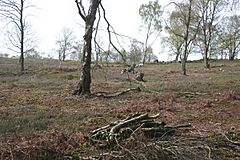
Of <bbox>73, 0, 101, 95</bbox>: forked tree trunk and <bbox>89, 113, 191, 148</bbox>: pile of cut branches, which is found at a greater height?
<bbox>73, 0, 101, 95</bbox>: forked tree trunk

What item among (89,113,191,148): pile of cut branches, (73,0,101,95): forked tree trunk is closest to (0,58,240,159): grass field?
(89,113,191,148): pile of cut branches

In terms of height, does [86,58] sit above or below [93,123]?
above

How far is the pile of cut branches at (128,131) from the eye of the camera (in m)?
7.12

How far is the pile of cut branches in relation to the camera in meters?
7.12

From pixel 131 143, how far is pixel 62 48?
73.9 m

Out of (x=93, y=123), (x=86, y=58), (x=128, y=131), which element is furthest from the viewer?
(x=86, y=58)

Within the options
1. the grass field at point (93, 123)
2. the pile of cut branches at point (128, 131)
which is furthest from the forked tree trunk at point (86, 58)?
the pile of cut branches at point (128, 131)

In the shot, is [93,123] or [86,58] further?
[86,58]

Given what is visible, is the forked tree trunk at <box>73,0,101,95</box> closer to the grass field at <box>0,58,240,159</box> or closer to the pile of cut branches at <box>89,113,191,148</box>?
the grass field at <box>0,58,240,159</box>

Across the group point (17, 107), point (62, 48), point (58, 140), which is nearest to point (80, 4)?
point (17, 107)

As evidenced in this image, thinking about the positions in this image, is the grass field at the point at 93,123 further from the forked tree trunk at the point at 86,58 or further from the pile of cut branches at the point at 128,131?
the forked tree trunk at the point at 86,58

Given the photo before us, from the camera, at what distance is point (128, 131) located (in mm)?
7449

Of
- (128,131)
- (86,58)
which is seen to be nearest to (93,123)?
(128,131)

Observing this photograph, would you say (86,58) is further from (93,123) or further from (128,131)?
(128,131)
